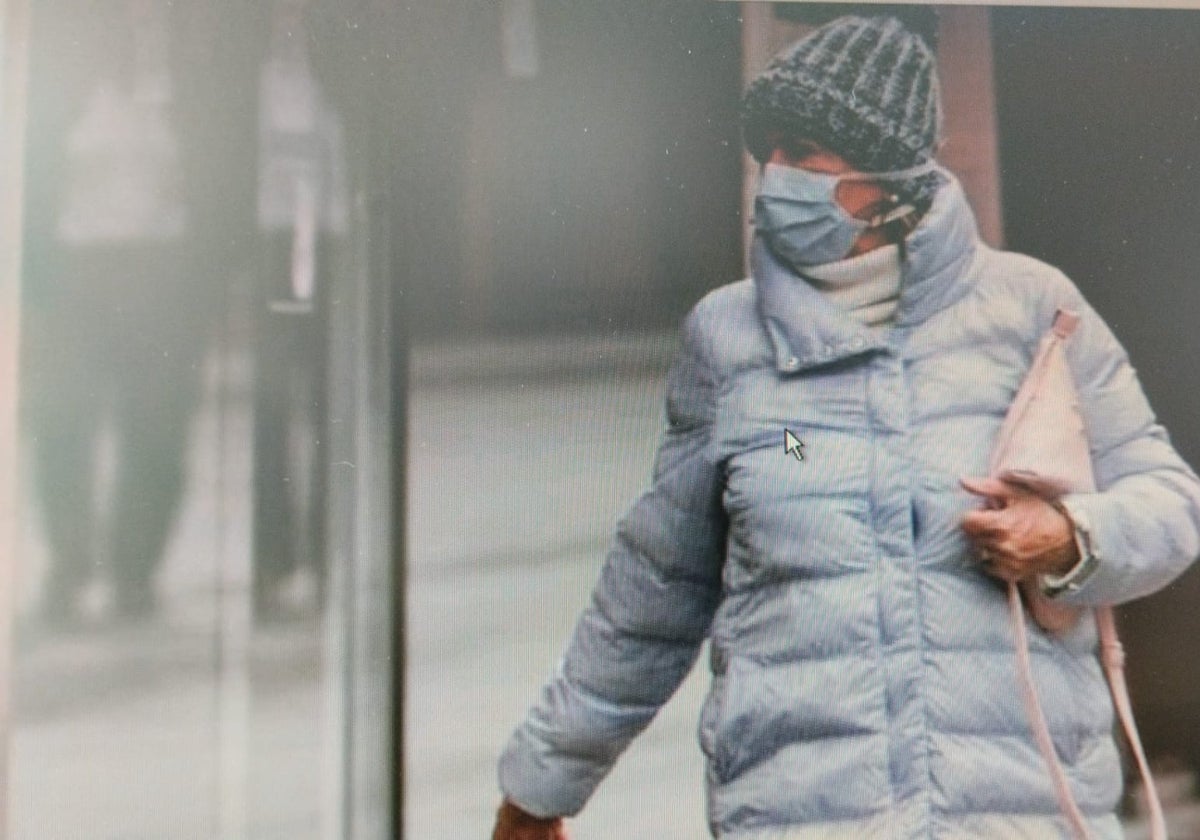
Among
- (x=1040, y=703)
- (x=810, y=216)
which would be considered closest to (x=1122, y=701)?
(x=1040, y=703)

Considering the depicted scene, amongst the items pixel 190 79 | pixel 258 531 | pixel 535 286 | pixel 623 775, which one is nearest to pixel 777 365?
pixel 535 286

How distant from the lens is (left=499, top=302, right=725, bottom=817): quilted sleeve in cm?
142

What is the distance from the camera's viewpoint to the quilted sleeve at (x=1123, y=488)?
1.37 m

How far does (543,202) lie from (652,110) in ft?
0.51

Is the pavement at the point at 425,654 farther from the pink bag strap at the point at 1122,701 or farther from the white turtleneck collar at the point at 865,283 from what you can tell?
the white turtleneck collar at the point at 865,283

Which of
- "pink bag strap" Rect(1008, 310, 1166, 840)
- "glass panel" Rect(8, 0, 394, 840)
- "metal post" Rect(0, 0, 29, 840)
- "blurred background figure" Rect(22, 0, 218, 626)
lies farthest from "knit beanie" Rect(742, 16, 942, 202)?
"metal post" Rect(0, 0, 29, 840)

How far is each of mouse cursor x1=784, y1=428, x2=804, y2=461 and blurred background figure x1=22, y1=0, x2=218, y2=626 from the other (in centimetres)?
62

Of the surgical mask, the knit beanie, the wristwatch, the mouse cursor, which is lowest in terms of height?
the wristwatch

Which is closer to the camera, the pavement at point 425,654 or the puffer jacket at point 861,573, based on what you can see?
the puffer jacket at point 861,573

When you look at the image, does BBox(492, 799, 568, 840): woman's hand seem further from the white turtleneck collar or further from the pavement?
the white turtleneck collar

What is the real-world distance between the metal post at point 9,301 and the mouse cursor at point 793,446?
31.2 inches

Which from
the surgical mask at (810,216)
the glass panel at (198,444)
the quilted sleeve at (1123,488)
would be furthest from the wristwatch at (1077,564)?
the glass panel at (198,444)

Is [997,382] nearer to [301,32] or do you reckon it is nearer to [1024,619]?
[1024,619]

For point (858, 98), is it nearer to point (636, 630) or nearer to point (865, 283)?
point (865, 283)
